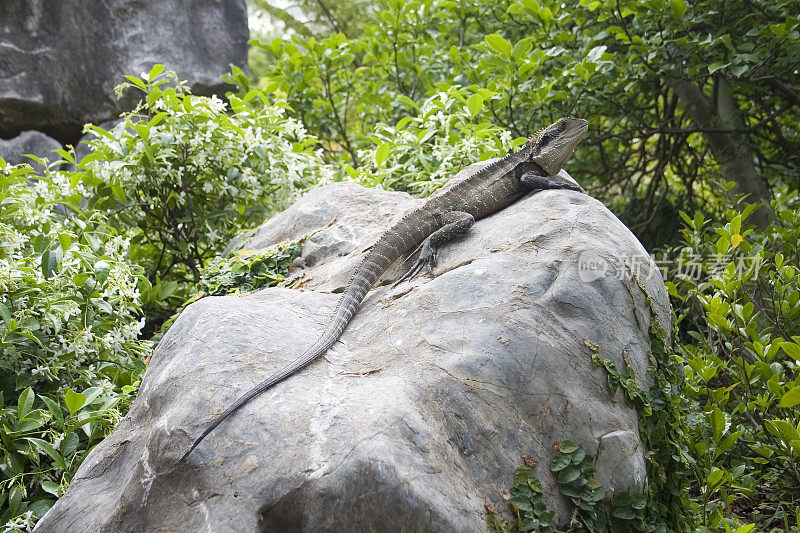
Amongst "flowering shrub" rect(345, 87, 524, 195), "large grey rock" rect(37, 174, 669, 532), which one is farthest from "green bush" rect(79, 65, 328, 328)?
"large grey rock" rect(37, 174, 669, 532)

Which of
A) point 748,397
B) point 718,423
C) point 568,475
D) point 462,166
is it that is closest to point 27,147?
point 462,166

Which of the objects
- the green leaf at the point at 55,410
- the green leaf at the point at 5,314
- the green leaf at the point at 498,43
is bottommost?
the green leaf at the point at 55,410

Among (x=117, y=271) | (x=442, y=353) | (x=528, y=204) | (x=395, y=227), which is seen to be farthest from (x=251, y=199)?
(x=442, y=353)

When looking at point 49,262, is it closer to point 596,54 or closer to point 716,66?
point 596,54

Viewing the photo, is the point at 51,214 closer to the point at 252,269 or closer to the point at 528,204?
the point at 252,269

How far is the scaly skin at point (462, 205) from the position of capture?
3.67m

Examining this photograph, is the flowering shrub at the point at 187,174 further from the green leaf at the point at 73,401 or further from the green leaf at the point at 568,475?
the green leaf at the point at 568,475

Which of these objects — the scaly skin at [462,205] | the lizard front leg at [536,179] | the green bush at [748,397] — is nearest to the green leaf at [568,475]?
the green bush at [748,397]

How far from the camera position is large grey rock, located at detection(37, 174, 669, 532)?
2.25m

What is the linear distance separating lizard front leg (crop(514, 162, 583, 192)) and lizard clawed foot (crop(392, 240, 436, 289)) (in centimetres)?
92

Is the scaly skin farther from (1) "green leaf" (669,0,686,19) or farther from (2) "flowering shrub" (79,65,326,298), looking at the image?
(2) "flowering shrub" (79,65,326,298)

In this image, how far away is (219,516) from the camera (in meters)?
2.23

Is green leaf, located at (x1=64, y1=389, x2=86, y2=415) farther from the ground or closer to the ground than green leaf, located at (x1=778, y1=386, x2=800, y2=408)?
farther from the ground

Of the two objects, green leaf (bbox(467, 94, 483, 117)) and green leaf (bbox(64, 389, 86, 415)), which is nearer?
green leaf (bbox(64, 389, 86, 415))
